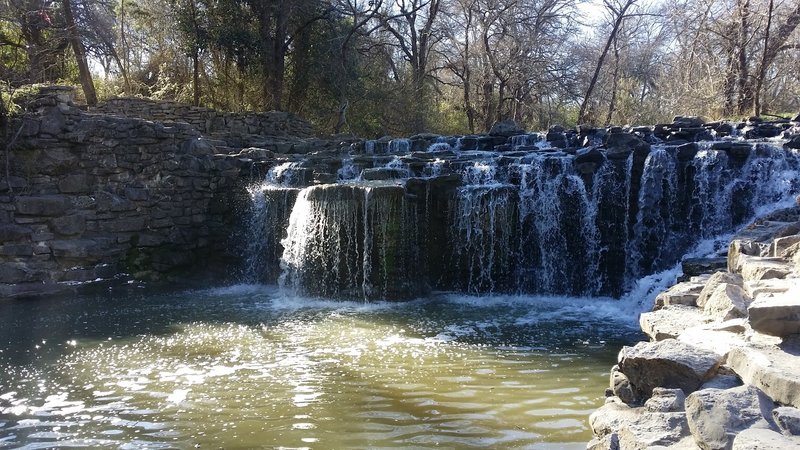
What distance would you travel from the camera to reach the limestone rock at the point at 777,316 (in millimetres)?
2477

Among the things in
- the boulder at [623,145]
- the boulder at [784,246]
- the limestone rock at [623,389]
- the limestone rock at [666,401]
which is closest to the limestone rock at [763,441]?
the limestone rock at [666,401]

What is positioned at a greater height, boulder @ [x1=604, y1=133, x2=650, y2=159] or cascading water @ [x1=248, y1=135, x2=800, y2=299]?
boulder @ [x1=604, y1=133, x2=650, y2=159]

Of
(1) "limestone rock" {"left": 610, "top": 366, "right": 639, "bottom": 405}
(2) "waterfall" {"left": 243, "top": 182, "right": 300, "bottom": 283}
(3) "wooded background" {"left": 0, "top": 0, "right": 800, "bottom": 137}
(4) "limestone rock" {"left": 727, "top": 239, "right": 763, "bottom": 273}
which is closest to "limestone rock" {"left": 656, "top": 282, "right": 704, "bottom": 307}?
(4) "limestone rock" {"left": 727, "top": 239, "right": 763, "bottom": 273}

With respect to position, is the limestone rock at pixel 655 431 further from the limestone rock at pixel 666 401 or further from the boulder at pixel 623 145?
the boulder at pixel 623 145

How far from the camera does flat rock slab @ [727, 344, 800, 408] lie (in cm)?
209

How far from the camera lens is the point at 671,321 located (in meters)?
3.44

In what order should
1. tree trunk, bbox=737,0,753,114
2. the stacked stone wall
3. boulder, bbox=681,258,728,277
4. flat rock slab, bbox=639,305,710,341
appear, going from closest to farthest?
flat rock slab, bbox=639,305,710,341, boulder, bbox=681,258,728,277, tree trunk, bbox=737,0,753,114, the stacked stone wall

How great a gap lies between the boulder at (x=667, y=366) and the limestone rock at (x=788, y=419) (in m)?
0.47

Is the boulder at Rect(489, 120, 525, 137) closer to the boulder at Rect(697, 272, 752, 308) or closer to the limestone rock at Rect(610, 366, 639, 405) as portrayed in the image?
the boulder at Rect(697, 272, 752, 308)

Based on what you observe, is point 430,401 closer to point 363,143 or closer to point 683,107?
point 363,143

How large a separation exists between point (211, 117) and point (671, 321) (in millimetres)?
11242

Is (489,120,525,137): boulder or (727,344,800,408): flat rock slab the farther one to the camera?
(489,120,525,137): boulder

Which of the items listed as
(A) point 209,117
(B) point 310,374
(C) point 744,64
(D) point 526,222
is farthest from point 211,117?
(C) point 744,64

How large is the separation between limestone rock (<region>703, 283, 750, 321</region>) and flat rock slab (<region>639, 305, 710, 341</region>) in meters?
0.06
